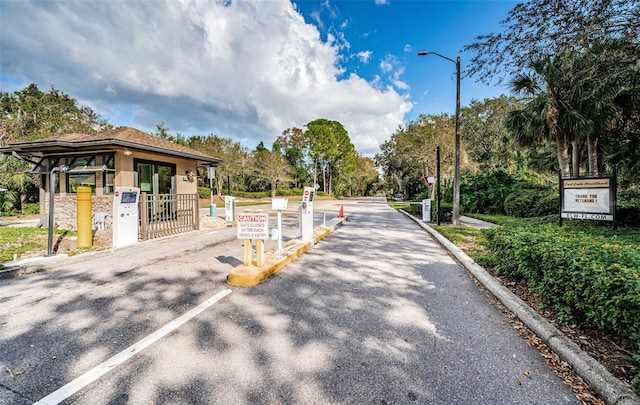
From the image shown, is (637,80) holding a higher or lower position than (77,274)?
higher

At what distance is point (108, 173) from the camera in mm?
10383

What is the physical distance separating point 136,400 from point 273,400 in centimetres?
95

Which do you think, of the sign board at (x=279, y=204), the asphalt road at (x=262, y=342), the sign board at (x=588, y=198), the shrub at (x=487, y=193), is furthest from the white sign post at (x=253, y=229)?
the shrub at (x=487, y=193)

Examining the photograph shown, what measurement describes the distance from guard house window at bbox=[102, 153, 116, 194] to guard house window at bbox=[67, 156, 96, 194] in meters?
0.50

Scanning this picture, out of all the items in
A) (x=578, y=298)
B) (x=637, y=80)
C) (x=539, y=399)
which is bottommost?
(x=539, y=399)

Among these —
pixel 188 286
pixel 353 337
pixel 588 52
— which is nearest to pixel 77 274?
pixel 188 286

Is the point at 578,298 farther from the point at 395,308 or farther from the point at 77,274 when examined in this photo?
the point at 77,274

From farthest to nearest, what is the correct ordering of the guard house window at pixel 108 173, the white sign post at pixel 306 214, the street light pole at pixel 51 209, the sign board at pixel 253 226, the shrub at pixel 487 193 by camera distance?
the shrub at pixel 487 193
the guard house window at pixel 108 173
the white sign post at pixel 306 214
the street light pole at pixel 51 209
the sign board at pixel 253 226

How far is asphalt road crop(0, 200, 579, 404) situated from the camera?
214 cm

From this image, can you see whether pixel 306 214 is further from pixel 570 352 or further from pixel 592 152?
pixel 592 152

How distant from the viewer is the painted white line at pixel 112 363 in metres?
2.07

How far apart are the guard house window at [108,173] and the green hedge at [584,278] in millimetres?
11845

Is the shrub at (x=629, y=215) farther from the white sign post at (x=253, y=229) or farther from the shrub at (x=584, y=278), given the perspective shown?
the white sign post at (x=253, y=229)

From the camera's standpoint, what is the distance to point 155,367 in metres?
2.39
